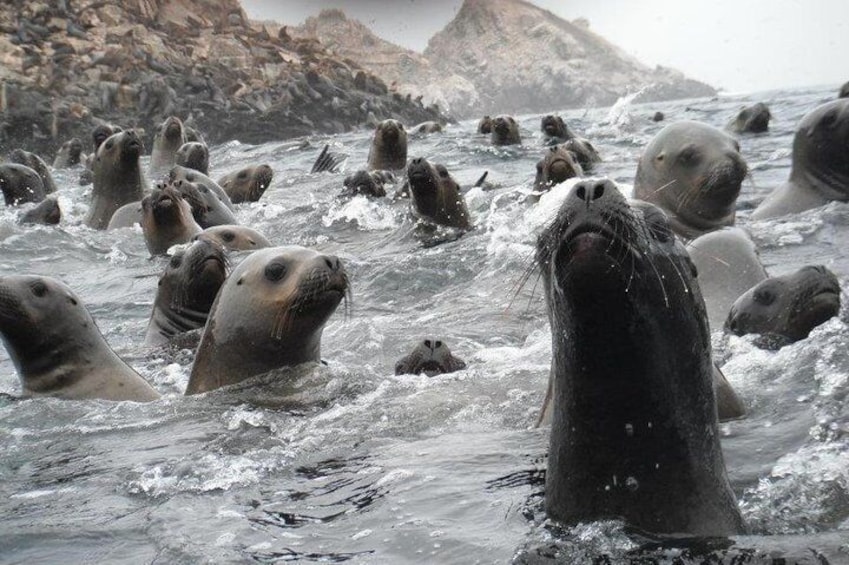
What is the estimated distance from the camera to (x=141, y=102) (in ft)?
133

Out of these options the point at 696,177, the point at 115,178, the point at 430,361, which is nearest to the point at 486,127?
the point at 115,178

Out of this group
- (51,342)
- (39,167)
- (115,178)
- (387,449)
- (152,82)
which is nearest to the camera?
(387,449)

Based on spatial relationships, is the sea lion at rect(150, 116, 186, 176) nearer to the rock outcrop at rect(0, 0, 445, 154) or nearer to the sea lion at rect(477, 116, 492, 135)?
the sea lion at rect(477, 116, 492, 135)

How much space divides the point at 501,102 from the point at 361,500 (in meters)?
178

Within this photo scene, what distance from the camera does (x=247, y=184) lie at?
686 inches

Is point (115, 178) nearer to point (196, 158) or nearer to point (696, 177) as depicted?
point (196, 158)

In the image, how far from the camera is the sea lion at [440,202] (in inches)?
499

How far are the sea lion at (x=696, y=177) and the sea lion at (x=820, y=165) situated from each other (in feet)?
3.01

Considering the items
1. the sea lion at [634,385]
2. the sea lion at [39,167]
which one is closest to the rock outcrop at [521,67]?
the sea lion at [39,167]

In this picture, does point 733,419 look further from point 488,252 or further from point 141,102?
point 141,102

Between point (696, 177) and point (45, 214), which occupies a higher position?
point (696, 177)

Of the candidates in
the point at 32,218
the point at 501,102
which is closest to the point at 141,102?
the point at 32,218

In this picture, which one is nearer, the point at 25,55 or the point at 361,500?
the point at 361,500

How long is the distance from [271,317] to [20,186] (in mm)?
11638
